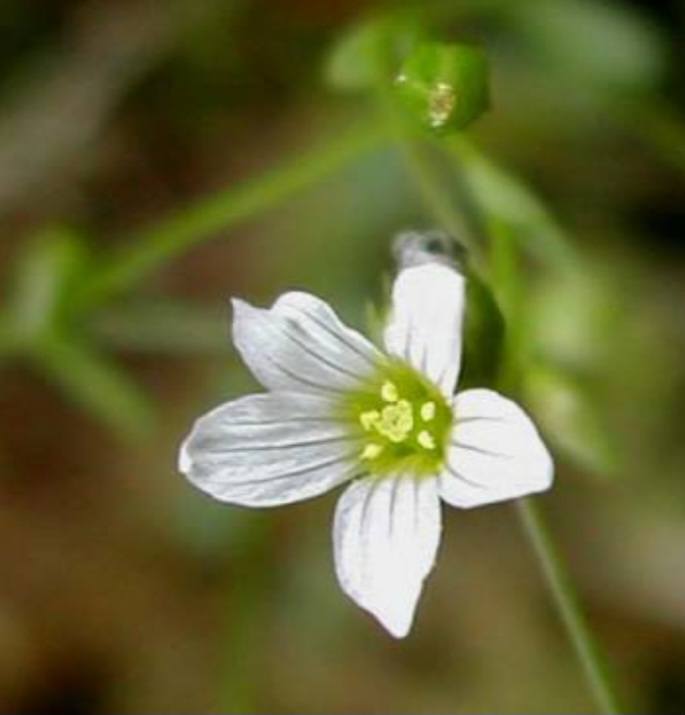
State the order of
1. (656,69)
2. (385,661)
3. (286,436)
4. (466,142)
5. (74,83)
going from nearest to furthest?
(286,436) → (466,142) → (656,69) → (385,661) → (74,83)

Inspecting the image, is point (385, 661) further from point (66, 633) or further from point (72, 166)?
point (72, 166)

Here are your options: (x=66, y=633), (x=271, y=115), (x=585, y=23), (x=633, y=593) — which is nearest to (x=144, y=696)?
(x=66, y=633)

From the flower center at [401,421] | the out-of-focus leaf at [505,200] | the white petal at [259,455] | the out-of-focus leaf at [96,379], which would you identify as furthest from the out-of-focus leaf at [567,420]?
the out-of-focus leaf at [96,379]

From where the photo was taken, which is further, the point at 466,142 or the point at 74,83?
the point at 74,83

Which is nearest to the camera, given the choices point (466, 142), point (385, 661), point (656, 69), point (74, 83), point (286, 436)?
point (286, 436)

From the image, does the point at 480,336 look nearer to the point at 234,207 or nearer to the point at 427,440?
the point at 427,440
